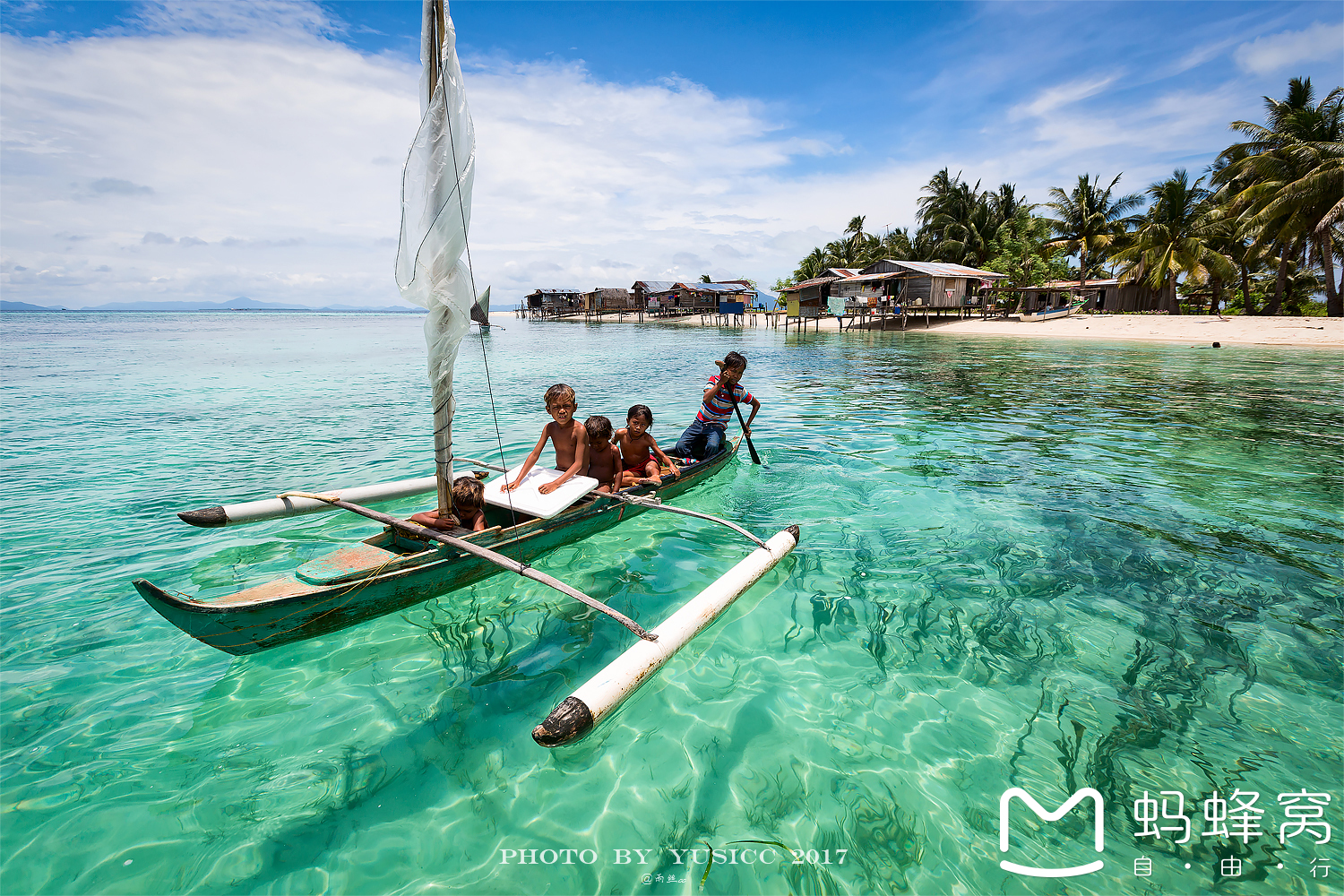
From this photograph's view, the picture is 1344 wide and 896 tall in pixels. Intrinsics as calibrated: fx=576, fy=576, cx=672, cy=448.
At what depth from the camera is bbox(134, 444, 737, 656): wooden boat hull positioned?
3755mm

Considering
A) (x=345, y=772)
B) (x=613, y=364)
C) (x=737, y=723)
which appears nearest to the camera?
(x=345, y=772)

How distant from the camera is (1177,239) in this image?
3766 cm

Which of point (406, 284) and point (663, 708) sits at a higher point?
point (406, 284)

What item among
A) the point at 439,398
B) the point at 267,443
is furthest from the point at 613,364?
the point at 439,398

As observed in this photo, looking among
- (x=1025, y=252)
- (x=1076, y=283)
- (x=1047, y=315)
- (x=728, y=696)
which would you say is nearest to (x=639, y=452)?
(x=728, y=696)

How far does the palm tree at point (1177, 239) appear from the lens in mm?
36625

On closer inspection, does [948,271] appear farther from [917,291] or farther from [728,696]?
[728,696]

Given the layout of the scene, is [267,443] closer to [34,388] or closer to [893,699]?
[893,699]

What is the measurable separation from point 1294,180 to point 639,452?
4538cm

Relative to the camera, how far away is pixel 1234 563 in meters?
6.42

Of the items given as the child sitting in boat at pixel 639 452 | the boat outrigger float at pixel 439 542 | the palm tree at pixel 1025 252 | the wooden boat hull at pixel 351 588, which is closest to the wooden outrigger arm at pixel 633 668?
the boat outrigger float at pixel 439 542

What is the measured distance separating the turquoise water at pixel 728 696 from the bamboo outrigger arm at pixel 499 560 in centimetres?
93

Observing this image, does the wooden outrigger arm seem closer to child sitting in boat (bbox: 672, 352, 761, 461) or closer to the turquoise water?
the turquoise water

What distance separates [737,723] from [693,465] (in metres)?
3.88
